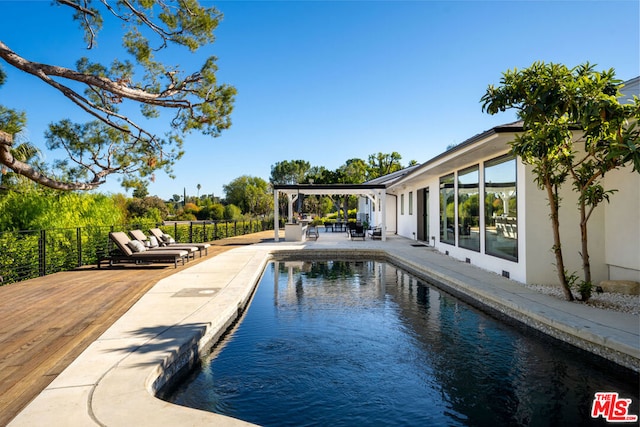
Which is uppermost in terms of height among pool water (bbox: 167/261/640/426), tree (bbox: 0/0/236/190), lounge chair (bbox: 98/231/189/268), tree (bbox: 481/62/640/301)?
tree (bbox: 0/0/236/190)

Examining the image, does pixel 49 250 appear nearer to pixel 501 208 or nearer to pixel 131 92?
pixel 131 92

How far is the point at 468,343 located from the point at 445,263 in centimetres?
564

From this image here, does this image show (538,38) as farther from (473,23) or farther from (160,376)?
(160,376)

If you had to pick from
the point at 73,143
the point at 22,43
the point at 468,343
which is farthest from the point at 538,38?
the point at 73,143

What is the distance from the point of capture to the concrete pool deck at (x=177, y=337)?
8.85ft

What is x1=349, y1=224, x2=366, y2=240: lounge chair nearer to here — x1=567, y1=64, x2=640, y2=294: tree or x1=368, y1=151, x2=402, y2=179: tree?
x1=567, y1=64, x2=640, y2=294: tree

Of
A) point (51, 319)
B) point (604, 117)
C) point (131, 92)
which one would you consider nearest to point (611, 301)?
point (604, 117)

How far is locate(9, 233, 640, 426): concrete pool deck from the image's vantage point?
8.85 feet

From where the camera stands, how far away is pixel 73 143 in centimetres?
1159

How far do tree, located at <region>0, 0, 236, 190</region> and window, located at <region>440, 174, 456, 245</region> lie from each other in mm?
7098

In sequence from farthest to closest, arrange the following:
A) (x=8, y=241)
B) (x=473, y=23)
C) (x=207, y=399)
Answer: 1. (x=473, y=23)
2. (x=8, y=241)
3. (x=207, y=399)

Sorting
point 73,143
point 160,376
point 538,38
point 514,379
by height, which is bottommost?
point 514,379

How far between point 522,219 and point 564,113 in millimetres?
2578

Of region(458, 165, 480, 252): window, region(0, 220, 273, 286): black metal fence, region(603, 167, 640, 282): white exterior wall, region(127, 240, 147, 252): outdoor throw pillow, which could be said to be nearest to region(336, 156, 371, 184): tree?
region(458, 165, 480, 252): window
